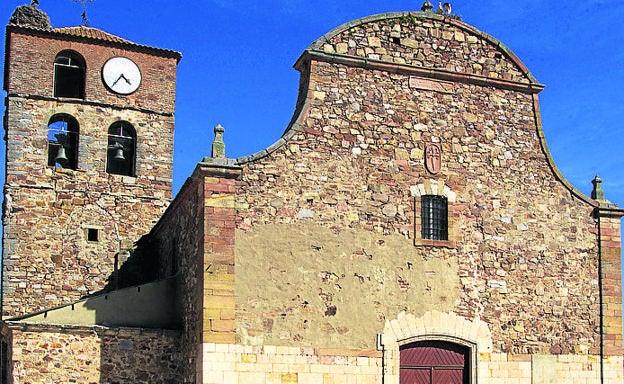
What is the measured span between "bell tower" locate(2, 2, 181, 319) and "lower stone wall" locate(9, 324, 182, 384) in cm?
611

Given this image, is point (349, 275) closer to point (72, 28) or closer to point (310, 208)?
point (310, 208)

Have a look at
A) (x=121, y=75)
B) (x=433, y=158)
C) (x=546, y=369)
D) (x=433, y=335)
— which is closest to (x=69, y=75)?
(x=121, y=75)

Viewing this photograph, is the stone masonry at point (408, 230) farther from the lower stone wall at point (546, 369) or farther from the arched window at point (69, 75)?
the arched window at point (69, 75)

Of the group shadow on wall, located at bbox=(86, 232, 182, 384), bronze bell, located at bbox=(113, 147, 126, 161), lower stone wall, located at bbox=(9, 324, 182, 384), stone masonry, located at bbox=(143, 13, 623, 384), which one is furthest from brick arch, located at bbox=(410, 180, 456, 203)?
bronze bell, located at bbox=(113, 147, 126, 161)

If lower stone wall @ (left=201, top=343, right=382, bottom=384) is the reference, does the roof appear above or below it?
above

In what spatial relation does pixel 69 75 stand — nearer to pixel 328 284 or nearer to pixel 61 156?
pixel 61 156

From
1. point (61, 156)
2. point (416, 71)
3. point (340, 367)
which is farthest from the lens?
point (61, 156)

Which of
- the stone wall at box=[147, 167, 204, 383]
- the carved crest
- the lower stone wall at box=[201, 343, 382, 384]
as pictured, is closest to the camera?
the lower stone wall at box=[201, 343, 382, 384]

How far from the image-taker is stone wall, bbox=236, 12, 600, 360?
1683 centimetres

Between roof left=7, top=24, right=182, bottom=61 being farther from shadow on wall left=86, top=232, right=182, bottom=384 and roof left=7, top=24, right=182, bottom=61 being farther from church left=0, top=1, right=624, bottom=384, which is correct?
shadow on wall left=86, top=232, right=182, bottom=384

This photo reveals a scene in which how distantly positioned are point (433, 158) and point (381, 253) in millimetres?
2490

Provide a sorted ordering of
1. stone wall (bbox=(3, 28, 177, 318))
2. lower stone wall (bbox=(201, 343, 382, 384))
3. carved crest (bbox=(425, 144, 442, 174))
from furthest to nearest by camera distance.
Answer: stone wall (bbox=(3, 28, 177, 318)), carved crest (bbox=(425, 144, 442, 174)), lower stone wall (bbox=(201, 343, 382, 384))

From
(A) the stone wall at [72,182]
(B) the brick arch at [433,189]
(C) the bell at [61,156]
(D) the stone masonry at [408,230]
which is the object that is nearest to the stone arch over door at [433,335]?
(D) the stone masonry at [408,230]

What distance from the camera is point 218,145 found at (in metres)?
16.9
